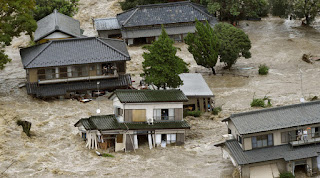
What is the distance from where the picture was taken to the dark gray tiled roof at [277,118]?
46312 millimetres

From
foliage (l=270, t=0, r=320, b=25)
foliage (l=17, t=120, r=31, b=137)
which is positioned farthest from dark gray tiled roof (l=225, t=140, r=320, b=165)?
foliage (l=270, t=0, r=320, b=25)

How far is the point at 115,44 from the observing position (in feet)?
225

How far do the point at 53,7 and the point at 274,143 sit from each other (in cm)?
5363

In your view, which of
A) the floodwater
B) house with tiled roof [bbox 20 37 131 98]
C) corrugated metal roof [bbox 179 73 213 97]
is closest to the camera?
the floodwater

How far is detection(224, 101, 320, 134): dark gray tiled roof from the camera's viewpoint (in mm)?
46312

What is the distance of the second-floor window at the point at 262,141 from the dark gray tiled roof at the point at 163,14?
129 ft

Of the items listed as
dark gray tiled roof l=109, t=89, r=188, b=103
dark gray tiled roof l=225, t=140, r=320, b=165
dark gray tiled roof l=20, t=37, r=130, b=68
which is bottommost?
dark gray tiled roof l=225, t=140, r=320, b=165

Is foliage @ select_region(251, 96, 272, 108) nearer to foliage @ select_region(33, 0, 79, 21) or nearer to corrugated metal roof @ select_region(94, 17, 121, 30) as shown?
corrugated metal roof @ select_region(94, 17, 121, 30)

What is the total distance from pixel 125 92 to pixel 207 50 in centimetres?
1966

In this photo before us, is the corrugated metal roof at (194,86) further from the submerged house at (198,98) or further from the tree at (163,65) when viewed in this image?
the tree at (163,65)

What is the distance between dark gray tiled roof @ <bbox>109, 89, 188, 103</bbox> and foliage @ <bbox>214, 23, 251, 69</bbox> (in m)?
18.7

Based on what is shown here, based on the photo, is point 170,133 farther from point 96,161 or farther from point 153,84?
→ point 153,84

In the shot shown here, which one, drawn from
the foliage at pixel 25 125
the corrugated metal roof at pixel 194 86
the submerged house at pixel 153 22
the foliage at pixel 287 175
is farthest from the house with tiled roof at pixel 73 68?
the foliage at pixel 287 175

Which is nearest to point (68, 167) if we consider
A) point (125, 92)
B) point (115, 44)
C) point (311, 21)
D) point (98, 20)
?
point (125, 92)
